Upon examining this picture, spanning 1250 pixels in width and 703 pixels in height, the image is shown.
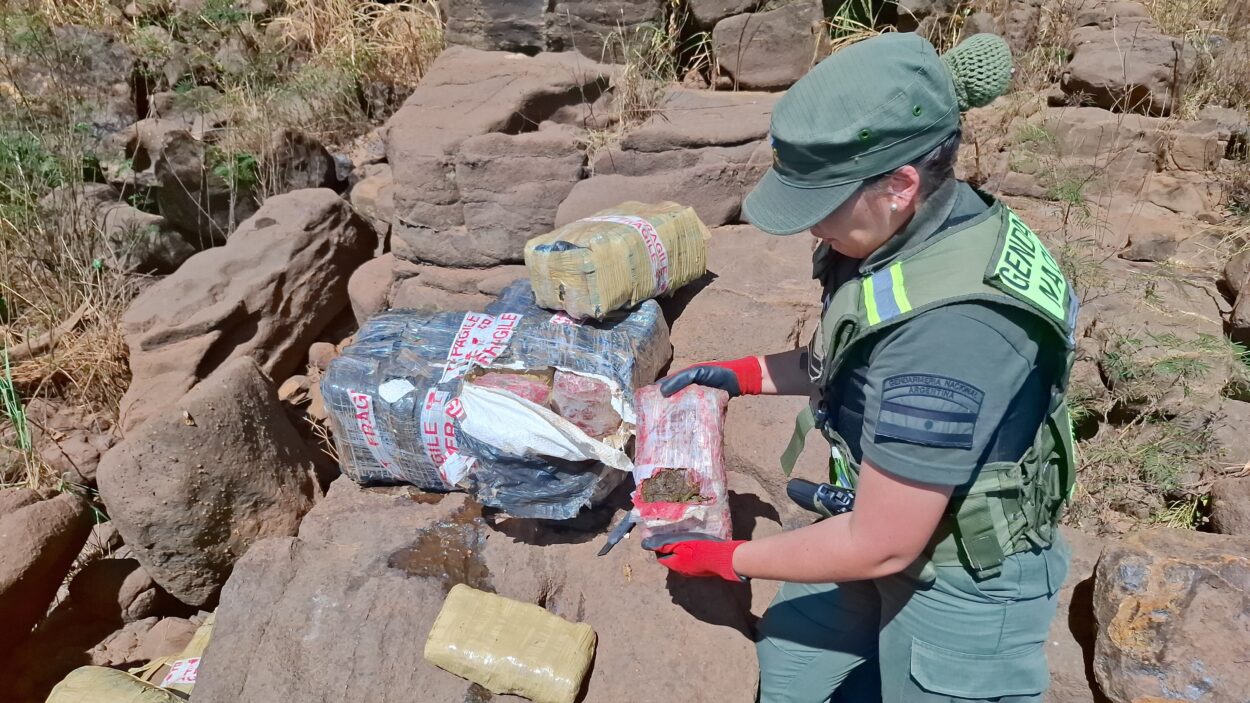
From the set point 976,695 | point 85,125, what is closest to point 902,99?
point 976,695

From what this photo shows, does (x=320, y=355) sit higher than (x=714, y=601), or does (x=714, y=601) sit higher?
(x=714, y=601)

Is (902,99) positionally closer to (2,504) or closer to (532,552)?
(532,552)

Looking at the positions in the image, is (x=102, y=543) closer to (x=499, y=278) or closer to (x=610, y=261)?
(x=499, y=278)

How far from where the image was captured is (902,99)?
122cm

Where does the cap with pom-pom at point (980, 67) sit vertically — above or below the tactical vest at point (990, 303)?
above

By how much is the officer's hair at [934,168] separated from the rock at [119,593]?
118 inches

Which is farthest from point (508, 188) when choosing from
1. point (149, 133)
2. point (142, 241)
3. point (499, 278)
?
point (149, 133)

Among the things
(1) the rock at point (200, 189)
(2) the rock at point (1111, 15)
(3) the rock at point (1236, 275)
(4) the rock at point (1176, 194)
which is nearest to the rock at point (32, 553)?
(1) the rock at point (200, 189)

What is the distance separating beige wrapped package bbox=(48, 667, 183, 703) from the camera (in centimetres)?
225

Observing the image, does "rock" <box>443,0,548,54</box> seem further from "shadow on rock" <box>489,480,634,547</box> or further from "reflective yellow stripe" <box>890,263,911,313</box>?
"reflective yellow stripe" <box>890,263,911,313</box>

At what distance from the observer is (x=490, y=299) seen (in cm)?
371

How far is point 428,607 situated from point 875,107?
1.70 meters

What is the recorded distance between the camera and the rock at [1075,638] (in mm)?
2150

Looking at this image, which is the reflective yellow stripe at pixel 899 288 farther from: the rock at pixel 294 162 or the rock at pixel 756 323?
the rock at pixel 294 162
